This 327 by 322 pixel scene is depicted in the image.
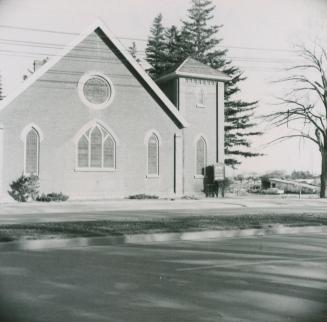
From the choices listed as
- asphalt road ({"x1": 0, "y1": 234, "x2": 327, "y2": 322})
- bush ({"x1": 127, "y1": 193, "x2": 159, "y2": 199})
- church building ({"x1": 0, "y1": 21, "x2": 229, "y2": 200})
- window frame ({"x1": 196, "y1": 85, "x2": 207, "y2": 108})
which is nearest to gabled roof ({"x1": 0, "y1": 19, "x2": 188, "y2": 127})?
church building ({"x1": 0, "y1": 21, "x2": 229, "y2": 200})

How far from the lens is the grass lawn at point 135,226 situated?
12062 millimetres

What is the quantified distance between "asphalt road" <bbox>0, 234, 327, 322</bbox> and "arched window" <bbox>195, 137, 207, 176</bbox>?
20.1m

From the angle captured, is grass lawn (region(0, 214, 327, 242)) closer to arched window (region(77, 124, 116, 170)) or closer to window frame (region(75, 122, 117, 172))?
window frame (region(75, 122, 117, 172))

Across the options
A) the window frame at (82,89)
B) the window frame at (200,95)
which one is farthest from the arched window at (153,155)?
the window frame at (200,95)

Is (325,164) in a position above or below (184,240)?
above

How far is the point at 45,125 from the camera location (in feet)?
85.4

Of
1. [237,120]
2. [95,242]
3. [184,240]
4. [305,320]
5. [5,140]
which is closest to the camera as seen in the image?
[305,320]

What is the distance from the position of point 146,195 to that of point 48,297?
21633 mm

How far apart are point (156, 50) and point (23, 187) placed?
40.3m

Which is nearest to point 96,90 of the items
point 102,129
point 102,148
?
point 102,129

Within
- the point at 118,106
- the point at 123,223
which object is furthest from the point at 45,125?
the point at 123,223

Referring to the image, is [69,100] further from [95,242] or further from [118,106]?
[95,242]

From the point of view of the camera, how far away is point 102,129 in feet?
90.5

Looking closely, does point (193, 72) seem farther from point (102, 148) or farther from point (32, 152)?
point (32, 152)
